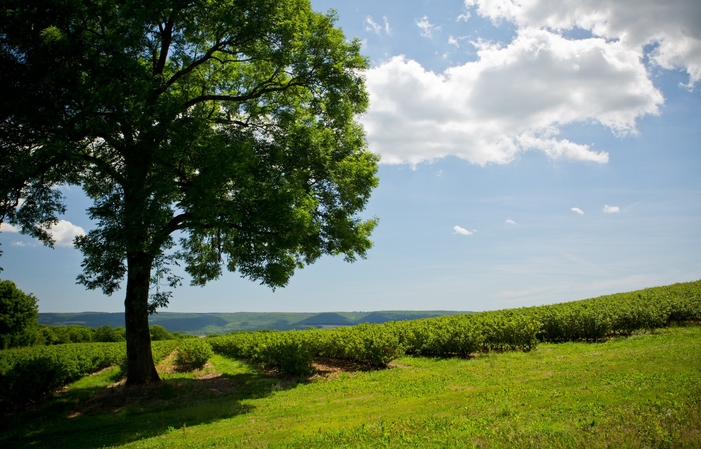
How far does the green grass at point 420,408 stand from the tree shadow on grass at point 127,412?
53 millimetres

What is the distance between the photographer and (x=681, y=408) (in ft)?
24.6

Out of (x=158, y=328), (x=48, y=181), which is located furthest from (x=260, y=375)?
(x=158, y=328)

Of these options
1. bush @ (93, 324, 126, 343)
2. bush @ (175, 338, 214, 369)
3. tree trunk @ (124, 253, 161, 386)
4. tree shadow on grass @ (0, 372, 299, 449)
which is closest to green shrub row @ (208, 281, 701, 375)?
bush @ (175, 338, 214, 369)

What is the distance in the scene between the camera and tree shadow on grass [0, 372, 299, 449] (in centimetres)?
1137

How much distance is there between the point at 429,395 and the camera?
473 inches

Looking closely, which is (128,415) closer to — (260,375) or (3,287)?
(260,375)

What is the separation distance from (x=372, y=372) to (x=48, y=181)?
15310 millimetres

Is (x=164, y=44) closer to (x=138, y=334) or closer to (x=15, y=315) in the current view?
(x=138, y=334)

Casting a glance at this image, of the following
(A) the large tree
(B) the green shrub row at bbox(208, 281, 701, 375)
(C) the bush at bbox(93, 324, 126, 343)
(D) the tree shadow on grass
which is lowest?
(C) the bush at bbox(93, 324, 126, 343)

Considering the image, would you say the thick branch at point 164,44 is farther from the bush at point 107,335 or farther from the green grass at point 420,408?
the bush at point 107,335

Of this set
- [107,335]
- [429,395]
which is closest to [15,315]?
[107,335]

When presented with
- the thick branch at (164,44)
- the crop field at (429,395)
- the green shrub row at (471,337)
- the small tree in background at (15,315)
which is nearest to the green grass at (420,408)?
the crop field at (429,395)

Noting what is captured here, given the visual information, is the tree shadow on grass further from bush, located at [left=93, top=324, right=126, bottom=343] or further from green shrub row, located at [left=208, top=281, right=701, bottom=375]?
bush, located at [left=93, top=324, right=126, bottom=343]

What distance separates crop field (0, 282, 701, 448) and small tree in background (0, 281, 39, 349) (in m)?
28.7
